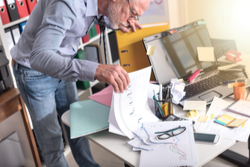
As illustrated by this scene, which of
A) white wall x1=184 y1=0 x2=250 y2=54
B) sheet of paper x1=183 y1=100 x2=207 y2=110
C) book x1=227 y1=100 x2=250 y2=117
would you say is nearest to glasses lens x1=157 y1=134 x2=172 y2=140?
sheet of paper x1=183 y1=100 x2=207 y2=110

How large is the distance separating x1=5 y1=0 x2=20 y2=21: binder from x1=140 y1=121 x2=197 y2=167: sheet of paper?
4.31 feet

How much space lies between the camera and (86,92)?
2584 mm

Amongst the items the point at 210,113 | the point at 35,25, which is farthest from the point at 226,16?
the point at 35,25

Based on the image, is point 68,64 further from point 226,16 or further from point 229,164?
point 226,16

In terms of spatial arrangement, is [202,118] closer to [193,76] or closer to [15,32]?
[193,76]

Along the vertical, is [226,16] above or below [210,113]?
above

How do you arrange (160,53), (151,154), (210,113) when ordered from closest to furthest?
1. (151,154)
2. (210,113)
3. (160,53)

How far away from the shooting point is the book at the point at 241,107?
106 centimetres

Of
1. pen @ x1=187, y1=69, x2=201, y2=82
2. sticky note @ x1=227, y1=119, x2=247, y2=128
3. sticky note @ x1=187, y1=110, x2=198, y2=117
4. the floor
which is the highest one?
pen @ x1=187, y1=69, x2=201, y2=82

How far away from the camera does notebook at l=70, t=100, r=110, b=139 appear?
1.03m

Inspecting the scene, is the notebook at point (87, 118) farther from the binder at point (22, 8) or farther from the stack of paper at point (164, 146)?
the binder at point (22, 8)

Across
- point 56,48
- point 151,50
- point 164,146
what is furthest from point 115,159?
point 56,48

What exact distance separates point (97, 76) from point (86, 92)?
165cm

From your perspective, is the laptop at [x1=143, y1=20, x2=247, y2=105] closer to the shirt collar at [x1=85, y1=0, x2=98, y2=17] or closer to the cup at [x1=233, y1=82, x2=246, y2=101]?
Result: the cup at [x1=233, y1=82, x2=246, y2=101]
